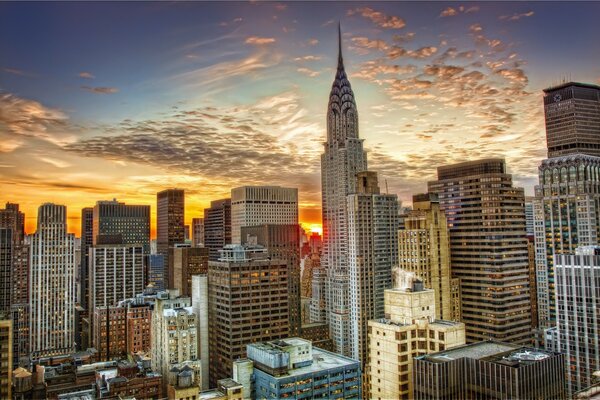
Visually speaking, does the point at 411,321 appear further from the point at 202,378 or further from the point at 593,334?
A: the point at 202,378

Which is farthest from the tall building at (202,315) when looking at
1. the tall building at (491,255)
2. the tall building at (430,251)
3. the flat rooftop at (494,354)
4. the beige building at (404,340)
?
the flat rooftop at (494,354)

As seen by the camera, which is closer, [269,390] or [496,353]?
[496,353]

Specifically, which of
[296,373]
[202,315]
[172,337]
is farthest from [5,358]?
[296,373]

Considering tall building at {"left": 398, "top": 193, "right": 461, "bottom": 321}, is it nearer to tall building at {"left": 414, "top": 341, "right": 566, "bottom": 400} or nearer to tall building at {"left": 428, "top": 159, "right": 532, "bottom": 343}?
tall building at {"left": 428, "top": 159, "right": 532, "bottom": 343}

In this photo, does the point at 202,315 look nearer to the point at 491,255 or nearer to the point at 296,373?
the point at 296,373

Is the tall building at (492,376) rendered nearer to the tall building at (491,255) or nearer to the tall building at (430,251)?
the tall building at (430,251)

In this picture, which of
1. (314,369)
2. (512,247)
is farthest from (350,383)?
(512,247)
